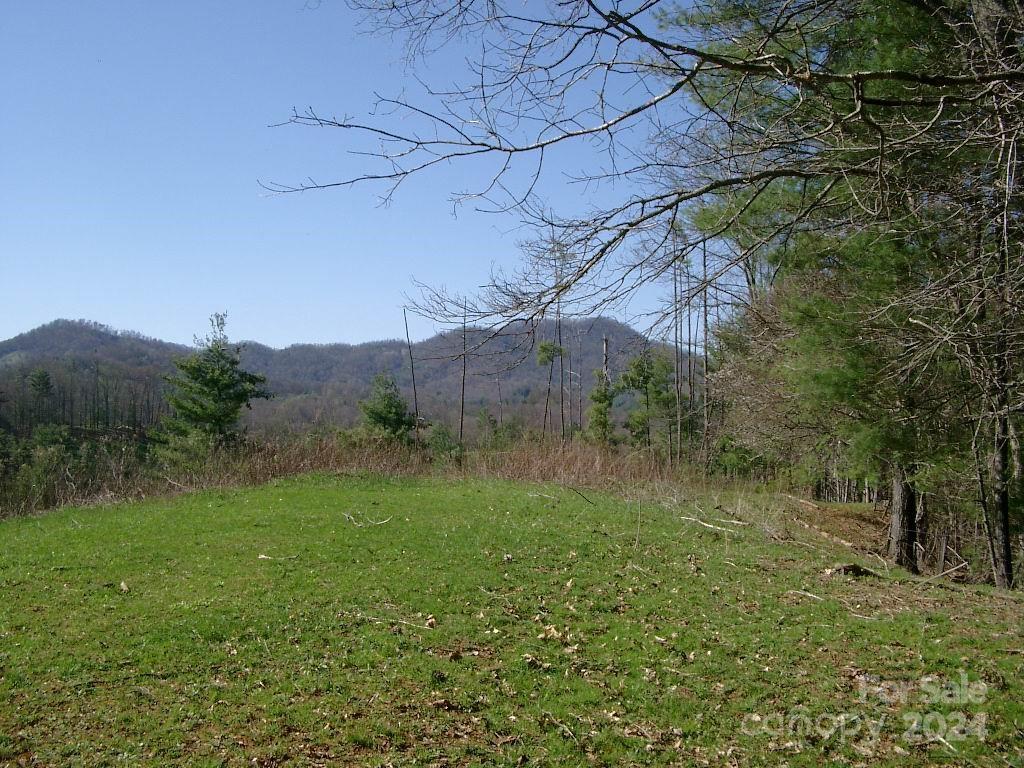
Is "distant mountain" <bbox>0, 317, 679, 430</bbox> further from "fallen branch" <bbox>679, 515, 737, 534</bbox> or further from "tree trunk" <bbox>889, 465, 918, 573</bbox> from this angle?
"tree trunk" <bbox>889, 465, 918, 573</bbox>

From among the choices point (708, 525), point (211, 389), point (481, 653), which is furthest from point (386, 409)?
point (481, 653)

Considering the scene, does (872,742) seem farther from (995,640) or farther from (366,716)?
(366,716)

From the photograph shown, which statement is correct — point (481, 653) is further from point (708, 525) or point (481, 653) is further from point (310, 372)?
point (310, 372)

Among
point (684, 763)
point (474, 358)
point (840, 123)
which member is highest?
point (840, 123)

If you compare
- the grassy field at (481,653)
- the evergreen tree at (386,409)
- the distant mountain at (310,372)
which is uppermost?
the distant mountain at (310,372)

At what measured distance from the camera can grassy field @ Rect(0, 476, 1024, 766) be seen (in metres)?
3.63

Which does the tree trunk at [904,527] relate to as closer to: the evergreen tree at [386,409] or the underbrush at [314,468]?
the underbrush at [314,468]

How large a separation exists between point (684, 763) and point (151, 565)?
221 inches

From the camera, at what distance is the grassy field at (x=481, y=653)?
11.9ft

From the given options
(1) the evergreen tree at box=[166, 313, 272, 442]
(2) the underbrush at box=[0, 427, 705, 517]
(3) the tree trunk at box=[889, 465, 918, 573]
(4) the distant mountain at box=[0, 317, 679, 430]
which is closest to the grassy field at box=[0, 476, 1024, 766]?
(3) the tree trunk at box=[889, 465, 918, 573]

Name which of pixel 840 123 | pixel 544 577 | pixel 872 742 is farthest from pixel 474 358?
pixel 544 577

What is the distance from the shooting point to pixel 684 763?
11.6ft

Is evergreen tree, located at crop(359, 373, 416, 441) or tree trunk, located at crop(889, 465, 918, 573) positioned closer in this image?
tree trunk, located at crop(889, 465, 918, 573)

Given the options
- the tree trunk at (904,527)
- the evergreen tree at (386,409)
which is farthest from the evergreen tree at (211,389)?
the tree trunk at (904,527)
